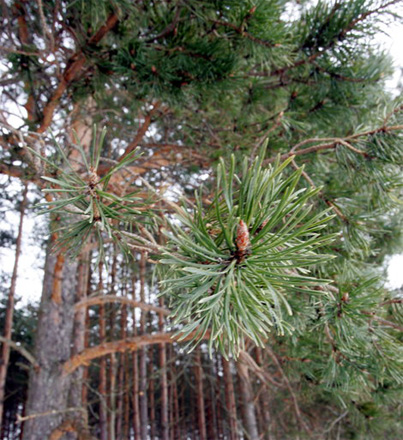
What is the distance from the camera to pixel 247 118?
1619 mm

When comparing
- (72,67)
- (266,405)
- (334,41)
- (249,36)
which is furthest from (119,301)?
(266,405)

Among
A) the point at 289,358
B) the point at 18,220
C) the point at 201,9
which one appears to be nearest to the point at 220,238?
the point at 289,358

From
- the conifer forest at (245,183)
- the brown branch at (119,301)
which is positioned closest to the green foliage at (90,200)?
the conifer forest at (245,183)

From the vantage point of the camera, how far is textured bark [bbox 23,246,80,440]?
205 centimetres

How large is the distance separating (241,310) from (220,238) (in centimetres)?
11

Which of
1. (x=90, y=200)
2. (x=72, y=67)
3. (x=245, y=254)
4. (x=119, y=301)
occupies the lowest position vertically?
(x=245, y=254)

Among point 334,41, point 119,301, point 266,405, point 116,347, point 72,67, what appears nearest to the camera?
point 334,41

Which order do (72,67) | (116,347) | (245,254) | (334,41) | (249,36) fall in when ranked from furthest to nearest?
(116,347) → (72,67) → (334,41) → (249,36) → (245,254)

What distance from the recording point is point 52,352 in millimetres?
2236

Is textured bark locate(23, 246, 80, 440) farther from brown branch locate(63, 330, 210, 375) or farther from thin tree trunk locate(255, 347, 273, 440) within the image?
thin tree trunk locate(255, 347, 273, 440)

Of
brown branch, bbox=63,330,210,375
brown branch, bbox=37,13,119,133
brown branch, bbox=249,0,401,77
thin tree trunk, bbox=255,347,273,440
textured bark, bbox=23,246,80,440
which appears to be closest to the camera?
brown branch, bbox=249,0,401,77

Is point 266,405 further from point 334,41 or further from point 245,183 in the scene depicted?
point 245,183

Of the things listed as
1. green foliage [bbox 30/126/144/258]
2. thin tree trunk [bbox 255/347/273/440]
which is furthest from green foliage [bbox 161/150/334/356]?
thin tree trunk [bbox 255/347/273/440]

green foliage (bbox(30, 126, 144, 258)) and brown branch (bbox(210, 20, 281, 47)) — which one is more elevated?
brown branch (bbox(210, 20, 281, 47))
